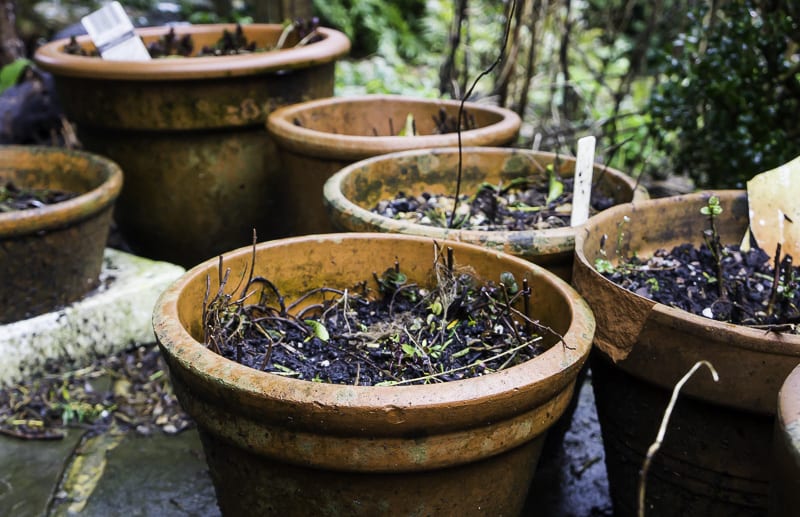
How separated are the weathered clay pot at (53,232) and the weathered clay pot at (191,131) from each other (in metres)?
0.22

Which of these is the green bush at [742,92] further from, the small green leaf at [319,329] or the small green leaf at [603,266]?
the small green leaf at [319,329]

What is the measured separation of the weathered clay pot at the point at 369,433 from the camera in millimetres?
1272

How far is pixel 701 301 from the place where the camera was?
189 centimetres

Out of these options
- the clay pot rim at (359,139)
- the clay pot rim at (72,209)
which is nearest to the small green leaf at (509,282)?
the clay pot rim at (359,139)

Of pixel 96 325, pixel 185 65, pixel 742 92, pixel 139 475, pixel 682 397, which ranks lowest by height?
pixel 139 475

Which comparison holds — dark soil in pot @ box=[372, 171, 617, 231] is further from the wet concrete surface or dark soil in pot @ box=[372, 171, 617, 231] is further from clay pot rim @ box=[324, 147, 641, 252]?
the wet concrete surface

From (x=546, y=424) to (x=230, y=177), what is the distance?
209 cm

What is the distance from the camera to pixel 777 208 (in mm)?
2098

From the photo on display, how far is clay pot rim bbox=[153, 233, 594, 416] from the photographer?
1.26m

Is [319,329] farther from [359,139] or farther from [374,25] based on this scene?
[374,25]

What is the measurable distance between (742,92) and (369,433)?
8.03 feet

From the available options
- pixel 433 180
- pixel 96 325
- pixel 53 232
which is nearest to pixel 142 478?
pixel 96 325

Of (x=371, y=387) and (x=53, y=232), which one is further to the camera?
(x=53, y=232)

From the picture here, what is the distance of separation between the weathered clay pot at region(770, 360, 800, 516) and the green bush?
208cm
